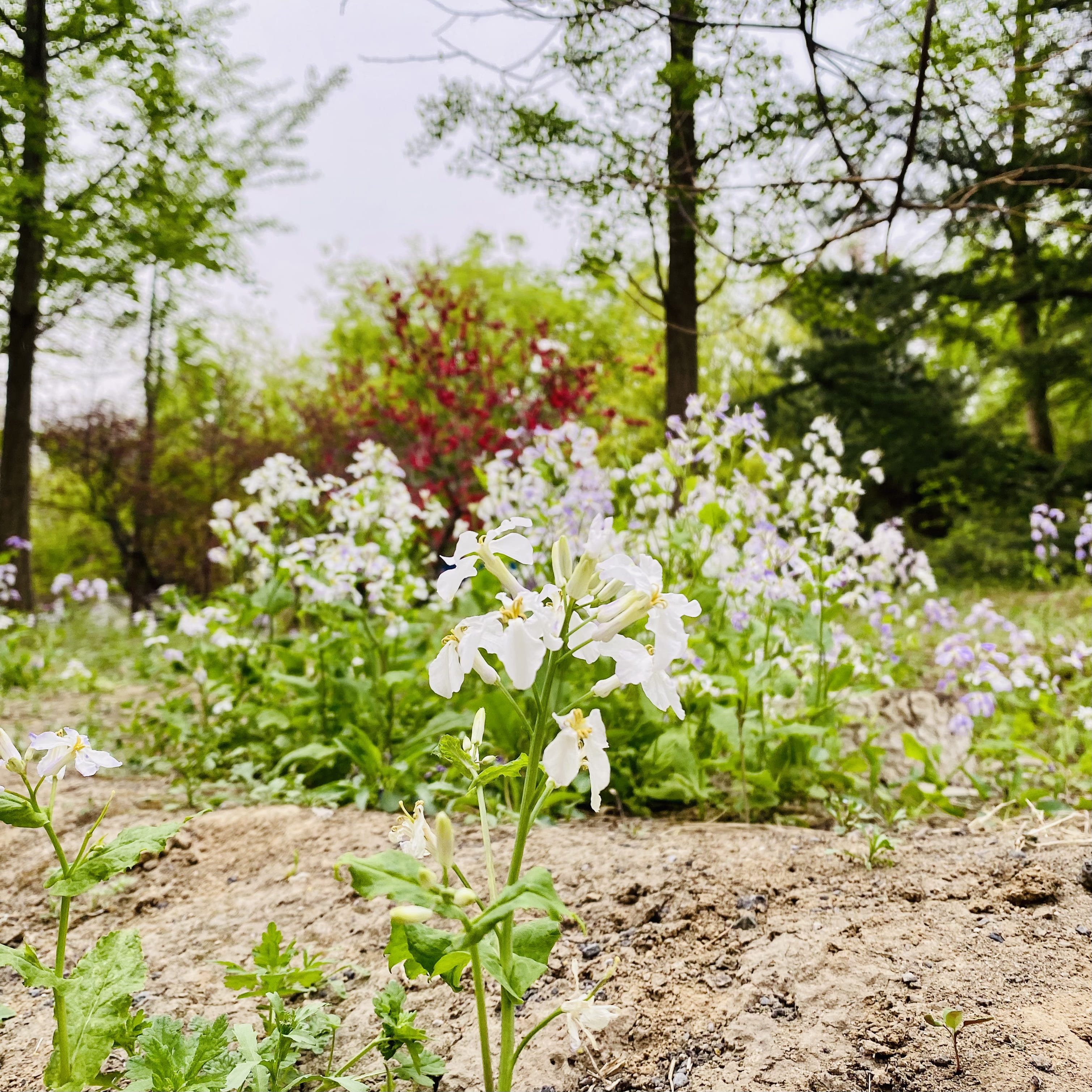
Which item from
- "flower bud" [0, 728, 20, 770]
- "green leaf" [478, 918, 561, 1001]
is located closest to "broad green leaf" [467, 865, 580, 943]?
"green leaf" [478, 918, 561, 1001]

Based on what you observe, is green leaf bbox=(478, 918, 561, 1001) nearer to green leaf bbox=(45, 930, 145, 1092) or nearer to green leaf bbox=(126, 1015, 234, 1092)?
green leaf bbox=(126, 1015, 234, 1092)

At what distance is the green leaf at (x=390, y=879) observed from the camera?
3.07 ft

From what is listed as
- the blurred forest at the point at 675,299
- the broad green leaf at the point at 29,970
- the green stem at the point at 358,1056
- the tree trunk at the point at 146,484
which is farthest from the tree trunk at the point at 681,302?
the tree trunk at the point at 146,484

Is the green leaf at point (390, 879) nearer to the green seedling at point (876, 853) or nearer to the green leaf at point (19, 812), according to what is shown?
the green leaf at point (19, 812)

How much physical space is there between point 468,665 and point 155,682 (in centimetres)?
538

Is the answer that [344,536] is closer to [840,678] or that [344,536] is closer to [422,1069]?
[840,678]

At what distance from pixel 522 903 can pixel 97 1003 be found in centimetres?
78

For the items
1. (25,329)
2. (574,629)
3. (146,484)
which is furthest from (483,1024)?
(146,484)

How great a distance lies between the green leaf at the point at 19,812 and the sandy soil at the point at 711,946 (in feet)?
2.01

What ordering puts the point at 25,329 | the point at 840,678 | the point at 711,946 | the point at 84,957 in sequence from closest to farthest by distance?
1. the point at 84,957
2. the point at 711,946
3. the point at 840,678
4. the point at 25,329

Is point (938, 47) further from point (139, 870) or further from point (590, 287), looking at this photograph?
point (590, 287)

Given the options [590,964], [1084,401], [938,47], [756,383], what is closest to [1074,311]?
[1084,401]

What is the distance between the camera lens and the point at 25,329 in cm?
718

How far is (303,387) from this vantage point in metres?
17.6
